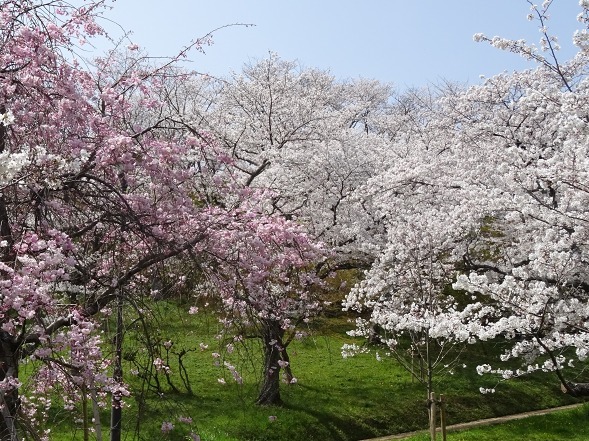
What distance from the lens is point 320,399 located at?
14602mm

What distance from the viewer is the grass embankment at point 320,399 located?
40.2ft

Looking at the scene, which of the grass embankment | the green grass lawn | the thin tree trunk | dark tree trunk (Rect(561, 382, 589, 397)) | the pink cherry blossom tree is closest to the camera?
the pink cherry blossom tree

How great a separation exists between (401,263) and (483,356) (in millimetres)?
7098

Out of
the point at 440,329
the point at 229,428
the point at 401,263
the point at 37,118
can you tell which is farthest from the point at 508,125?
the point at 37,118

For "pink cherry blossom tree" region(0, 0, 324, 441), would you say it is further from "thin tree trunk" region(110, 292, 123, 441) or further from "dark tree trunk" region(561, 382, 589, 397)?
"dark tree trunk" region(561, 382, 589, 397)

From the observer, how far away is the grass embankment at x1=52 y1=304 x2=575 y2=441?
12242mm

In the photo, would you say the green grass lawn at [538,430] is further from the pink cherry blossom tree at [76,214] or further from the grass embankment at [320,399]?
the pink cherry blossom tree at [76,214]

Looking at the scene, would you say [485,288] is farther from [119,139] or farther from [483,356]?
[483,356]

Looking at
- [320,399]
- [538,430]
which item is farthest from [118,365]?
[538,430]

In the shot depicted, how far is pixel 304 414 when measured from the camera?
1348cm

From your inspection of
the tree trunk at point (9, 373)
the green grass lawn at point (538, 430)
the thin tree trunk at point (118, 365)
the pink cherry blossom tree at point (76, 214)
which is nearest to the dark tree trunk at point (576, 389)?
the pink cherry blossom tree at point (76, 214)

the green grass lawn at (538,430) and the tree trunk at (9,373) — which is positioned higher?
the tree trunk at (9,373)

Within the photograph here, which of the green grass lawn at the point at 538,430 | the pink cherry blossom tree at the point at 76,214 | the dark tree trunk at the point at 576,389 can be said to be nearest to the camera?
the pink cherry blossom tree at the point at 76,214

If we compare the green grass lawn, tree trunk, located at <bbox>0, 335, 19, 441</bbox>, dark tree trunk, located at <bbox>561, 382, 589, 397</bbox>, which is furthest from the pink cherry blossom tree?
the green grass lawn
